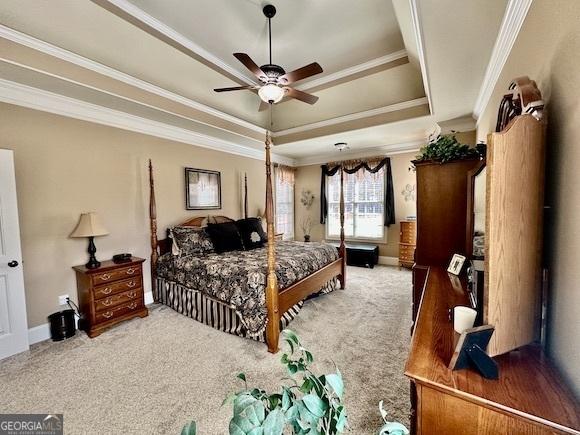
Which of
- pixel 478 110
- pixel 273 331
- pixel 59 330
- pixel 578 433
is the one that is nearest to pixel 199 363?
pixel 273 331

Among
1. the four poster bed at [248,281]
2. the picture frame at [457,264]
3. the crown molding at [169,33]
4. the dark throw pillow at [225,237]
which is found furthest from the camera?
the dark throw pillow at [225,237]

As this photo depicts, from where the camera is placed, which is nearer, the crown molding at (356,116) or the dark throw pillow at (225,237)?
the crown molding at (356,116)

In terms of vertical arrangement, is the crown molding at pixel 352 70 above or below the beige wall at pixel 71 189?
above

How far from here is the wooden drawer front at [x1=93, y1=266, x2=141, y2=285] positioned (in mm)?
2732

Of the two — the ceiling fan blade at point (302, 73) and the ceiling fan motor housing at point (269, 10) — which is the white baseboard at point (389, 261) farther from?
the ceiling fan motor housing at point (269, 10)

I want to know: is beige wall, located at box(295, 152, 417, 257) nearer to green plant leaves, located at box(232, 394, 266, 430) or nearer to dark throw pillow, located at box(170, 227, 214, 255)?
dark throw pillow, located at box(170, 227, 214, 255)

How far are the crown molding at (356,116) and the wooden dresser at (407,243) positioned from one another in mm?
2332

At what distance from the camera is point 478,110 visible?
3166 mm

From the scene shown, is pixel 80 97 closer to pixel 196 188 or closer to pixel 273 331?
pixel 196 188

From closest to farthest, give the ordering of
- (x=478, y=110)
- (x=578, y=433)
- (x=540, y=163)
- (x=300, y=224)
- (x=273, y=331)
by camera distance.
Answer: (x=578, y=433) < (x=540, y=163) < (x=273, y=331) < (x=478, y=110) < (x=300, y=224)

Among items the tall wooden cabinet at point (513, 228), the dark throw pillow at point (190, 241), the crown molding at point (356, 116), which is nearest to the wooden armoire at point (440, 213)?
the tall wooden cabinet at point (513, 228)

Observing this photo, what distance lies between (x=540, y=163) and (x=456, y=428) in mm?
993

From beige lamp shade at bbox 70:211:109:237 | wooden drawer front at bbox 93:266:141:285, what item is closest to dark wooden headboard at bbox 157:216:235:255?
wooden drawer front at bbox 93:266:141:285

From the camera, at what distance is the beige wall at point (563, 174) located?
0.86 meters
